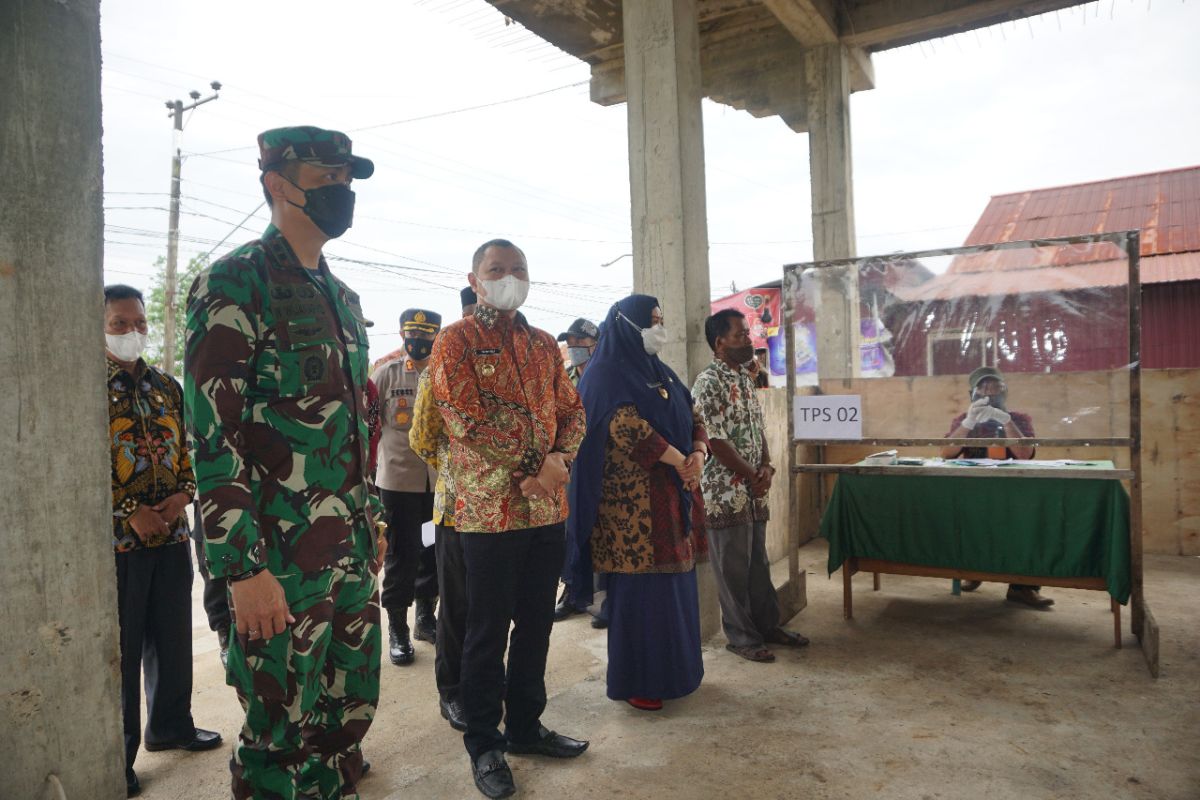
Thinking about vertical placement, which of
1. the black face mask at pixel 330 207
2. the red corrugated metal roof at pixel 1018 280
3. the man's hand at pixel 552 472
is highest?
the red corrugated metal roof at pixel 1018 280

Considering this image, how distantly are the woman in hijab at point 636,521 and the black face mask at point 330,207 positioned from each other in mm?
1524

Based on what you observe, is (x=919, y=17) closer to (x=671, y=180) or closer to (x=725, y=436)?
(x=671, y=180)

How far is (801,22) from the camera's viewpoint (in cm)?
641

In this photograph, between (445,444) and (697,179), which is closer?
Result: (445,444)

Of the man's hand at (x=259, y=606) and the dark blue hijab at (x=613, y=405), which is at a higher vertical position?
the dark blue hijab at (x=613, y=405)

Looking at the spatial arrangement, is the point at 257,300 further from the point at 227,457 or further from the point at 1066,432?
the point at 1066,432

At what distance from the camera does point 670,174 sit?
13.5 ft

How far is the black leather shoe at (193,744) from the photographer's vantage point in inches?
116

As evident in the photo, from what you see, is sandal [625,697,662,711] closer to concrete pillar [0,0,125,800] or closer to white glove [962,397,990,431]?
concrete pillar [0,0,125,800]

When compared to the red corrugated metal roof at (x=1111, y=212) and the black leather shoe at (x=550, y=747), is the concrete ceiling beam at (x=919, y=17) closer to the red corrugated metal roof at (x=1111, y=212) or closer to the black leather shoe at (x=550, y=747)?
the red corrugated metal roof at (x=1111, y=212)

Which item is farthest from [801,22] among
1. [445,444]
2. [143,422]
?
[143,422]

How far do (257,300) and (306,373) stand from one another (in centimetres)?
20

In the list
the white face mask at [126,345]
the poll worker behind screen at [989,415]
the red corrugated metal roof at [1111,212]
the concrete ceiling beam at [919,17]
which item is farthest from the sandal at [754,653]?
the red corrugated metal roof at [1111,212]

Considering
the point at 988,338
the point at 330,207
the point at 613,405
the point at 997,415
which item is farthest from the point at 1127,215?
the point at 330,207
